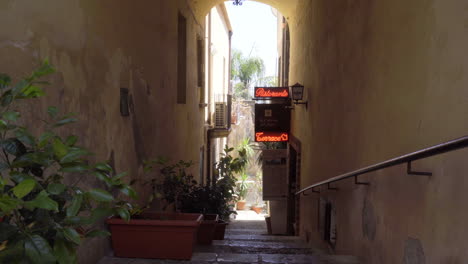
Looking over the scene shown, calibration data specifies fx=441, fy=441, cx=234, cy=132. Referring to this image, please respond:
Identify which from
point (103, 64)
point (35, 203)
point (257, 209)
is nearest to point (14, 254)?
point (35, 203)

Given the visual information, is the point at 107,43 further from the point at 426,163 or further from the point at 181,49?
the point at 181,49

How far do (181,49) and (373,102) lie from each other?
515 cm

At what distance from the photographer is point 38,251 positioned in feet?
4.33

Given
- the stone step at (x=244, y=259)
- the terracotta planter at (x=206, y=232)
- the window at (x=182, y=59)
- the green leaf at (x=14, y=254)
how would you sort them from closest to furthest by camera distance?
the green leaf at (x=14, y=254) < the stone step at (x=244, y=259) < the terracotta planter at (x=206, y=232) < the window at (x=182, y=59)

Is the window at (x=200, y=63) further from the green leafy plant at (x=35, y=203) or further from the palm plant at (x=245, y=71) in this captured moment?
the palm plant at (x=245, y=71)

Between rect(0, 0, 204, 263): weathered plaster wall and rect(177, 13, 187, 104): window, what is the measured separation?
4.72ft

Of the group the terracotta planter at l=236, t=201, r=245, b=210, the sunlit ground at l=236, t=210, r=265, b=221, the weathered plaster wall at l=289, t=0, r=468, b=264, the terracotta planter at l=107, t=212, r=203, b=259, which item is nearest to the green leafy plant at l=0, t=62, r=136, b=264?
the weathered plaster wall at l=289, t=0, r=468, b=264

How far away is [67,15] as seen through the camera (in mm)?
2830

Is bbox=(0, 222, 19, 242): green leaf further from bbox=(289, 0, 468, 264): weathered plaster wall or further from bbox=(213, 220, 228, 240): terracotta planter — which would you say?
bbox=(213, 220, 228, 240): terracotta planter

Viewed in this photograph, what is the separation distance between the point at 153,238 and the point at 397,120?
2.06 metres

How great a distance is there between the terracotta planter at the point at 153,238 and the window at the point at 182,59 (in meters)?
4.64

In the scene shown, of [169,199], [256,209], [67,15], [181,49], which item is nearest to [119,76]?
[67,15]

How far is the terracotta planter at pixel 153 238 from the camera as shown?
3.50m

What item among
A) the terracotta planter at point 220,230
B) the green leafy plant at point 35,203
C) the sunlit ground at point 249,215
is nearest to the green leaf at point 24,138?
the green leafy plant at point 35,203
